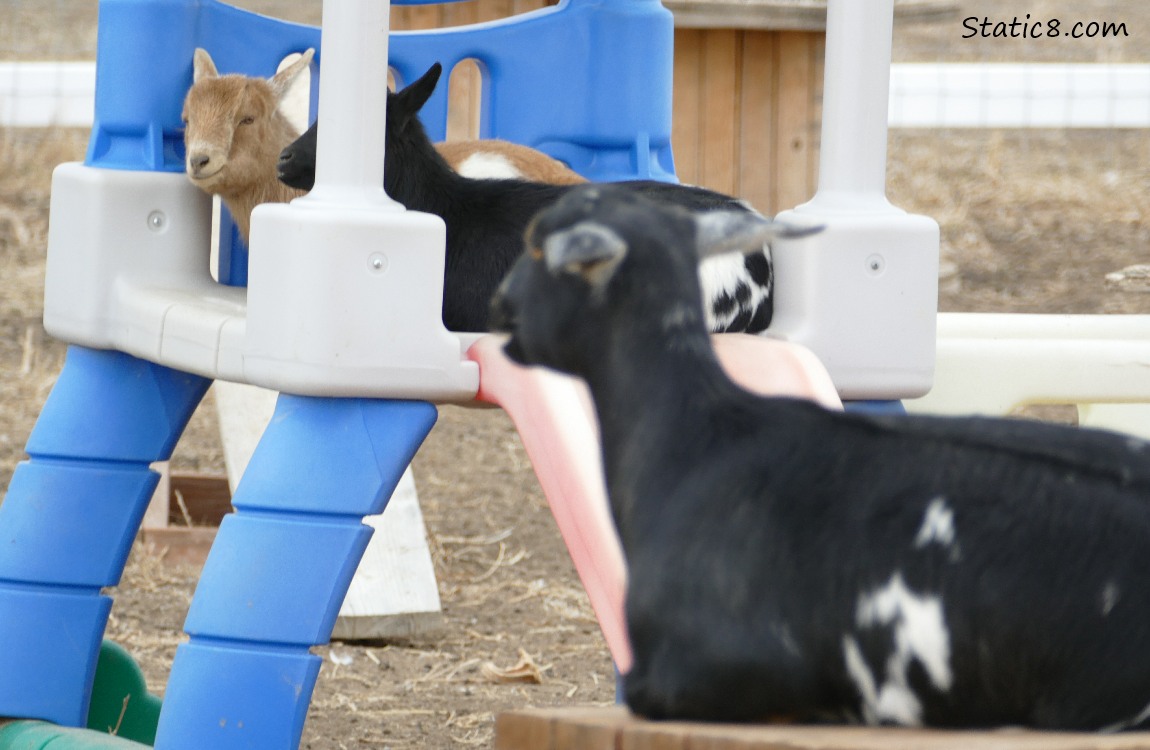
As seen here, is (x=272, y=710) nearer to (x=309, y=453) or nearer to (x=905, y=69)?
(x=309, y=453)

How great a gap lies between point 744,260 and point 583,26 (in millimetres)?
1337

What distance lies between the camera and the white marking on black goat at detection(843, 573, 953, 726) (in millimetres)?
1868

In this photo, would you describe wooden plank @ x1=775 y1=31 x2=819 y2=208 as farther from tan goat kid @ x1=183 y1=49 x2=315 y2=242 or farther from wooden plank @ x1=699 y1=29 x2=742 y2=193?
tan goat kid @ x1=183 y1=49 x2=315 y2=242

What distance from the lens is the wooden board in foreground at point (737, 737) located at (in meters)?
1.71

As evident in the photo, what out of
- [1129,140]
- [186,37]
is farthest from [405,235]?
[1129,140]

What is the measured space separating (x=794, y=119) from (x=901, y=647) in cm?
465

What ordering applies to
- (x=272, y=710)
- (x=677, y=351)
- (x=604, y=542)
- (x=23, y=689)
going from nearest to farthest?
(x=677, y=351), (x=604, y=542), (x=272, y=710), (x=23, y=689)

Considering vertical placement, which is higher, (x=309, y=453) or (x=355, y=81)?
(x=355, y=81)

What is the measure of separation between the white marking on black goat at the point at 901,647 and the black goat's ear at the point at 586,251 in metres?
0.45

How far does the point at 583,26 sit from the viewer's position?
14.8 ft

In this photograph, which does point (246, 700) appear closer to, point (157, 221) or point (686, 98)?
point (157, 221)

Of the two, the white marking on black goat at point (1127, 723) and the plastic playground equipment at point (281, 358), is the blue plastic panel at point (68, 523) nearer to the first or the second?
the plastic playground equipment at point (281, 358)

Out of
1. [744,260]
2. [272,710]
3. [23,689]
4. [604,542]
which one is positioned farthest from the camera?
[23,689]

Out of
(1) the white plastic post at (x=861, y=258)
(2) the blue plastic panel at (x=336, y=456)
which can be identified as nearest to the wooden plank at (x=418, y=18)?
(1) the white plastic post at (x=861, y=258)
